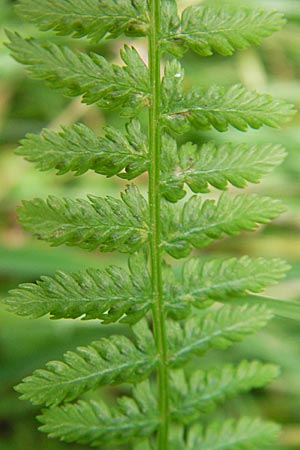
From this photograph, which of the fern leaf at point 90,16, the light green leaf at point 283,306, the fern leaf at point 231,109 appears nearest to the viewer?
the fern leaf at point 90,16

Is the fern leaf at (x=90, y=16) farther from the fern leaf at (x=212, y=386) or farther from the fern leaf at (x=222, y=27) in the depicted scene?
the fern leaf at (x=212, y=386)

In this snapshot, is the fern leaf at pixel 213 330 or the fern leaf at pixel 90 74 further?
the fern leaf at pixel 213 330

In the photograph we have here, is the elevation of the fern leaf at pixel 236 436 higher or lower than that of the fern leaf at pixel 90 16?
lower

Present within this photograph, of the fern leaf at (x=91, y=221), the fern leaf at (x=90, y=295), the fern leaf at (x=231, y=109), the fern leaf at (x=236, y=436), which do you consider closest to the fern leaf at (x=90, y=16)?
the fern leaf at (x=231, y=109)

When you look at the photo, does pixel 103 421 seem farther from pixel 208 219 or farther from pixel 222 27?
pixel 222 27

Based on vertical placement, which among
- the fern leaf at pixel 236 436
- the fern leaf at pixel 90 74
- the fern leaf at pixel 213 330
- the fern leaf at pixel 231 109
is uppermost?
the fern leaf at pixel 90 74

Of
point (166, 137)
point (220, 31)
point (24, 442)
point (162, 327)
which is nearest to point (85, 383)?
point (162, 327)
